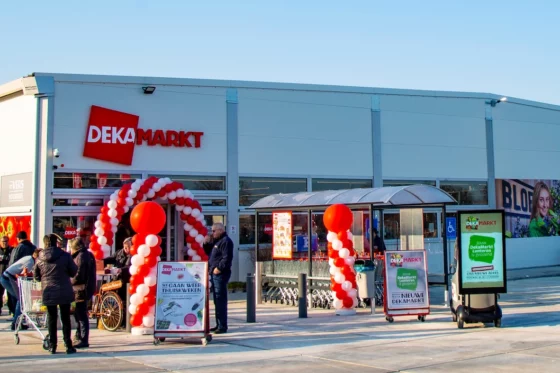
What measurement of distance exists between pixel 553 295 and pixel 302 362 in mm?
11255

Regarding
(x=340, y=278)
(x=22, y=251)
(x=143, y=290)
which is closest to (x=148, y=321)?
(x=143, y=290)

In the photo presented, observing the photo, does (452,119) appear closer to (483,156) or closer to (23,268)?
(483,156)

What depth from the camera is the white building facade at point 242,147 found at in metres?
20.7

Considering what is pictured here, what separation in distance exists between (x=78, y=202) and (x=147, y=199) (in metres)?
1.96

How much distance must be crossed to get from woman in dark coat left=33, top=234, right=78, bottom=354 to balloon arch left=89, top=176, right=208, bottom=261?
24.0 ft

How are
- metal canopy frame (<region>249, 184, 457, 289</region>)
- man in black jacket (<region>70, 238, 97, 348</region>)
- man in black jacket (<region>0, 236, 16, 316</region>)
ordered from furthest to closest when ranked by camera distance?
1. metal canopy frame (<region>249, 184, 457, 289</region>)
2. man in black jacket (<region>0, 236, 16, 316</region>)
3. man in black jacket (<region>70, 238, 97, 348</region>)

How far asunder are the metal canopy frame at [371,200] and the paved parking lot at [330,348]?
260 centimetres

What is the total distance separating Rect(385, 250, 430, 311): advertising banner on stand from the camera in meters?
14.8

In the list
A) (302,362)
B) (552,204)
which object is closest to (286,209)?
(302,362)

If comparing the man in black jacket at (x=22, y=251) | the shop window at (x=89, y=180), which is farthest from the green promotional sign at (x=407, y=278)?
the shop window at (x=89, y=180)

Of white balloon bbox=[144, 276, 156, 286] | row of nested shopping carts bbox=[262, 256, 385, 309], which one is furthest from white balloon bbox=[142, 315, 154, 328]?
row of nested shopping carts bbox=[262, 256, 385, 309]

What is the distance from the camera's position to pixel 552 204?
31.8 metres

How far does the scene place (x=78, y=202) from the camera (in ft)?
67.5

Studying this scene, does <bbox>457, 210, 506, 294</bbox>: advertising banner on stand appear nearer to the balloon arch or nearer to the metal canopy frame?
the metal canopy frame
